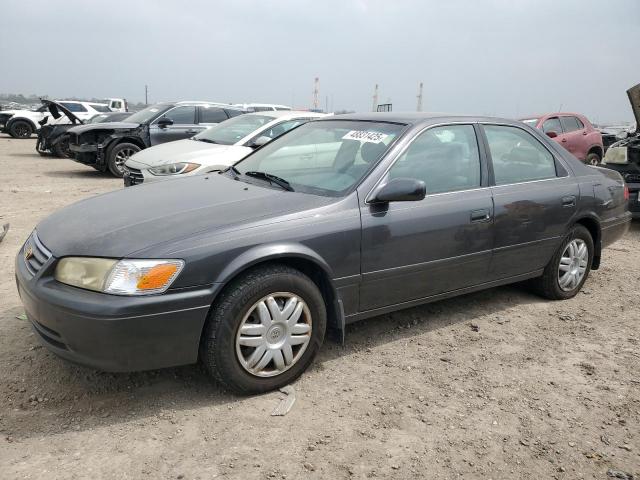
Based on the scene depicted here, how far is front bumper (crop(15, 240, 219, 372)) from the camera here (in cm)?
252

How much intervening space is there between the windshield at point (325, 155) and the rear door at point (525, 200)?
3.02 ft

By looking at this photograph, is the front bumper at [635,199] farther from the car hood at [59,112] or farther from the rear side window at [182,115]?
the car hood at [59,112]

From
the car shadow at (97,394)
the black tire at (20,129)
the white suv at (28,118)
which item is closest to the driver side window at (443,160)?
the car shadow at (97,394)

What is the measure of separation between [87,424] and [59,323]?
1.69 ft

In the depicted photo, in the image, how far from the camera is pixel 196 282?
2658 mm

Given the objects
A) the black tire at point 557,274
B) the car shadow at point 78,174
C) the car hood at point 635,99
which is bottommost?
the car shadow at point 78,174

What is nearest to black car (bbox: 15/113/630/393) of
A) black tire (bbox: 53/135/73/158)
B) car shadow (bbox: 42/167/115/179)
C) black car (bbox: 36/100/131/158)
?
car shadow (bbox: 42/167/115/179)

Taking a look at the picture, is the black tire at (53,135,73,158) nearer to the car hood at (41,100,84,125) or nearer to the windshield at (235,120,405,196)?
the car hood at (41,100,84,125)

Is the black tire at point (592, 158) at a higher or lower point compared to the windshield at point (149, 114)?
lower

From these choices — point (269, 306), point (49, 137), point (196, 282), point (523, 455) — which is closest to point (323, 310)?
point (269, 306)

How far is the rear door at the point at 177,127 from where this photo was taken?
11031mm

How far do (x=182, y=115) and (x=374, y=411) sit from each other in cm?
963

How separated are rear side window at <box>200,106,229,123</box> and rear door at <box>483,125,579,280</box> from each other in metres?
8.35

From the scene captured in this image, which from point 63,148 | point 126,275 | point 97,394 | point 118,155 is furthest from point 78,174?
point 126,275
